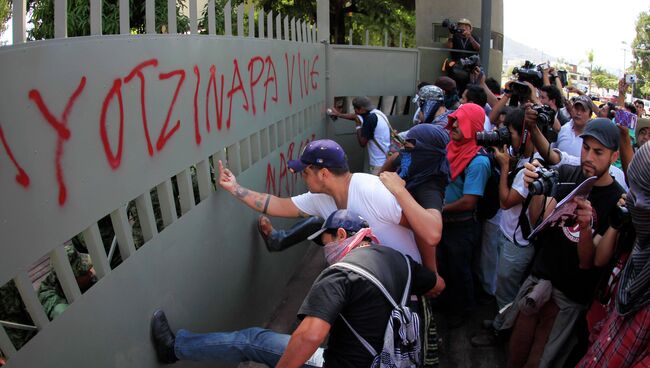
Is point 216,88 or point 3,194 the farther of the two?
point 216,88

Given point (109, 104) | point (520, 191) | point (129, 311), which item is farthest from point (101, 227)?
point (520, 191)

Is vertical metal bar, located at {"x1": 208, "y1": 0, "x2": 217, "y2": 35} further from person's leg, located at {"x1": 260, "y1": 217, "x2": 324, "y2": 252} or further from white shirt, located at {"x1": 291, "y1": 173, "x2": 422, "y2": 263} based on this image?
person's leg, located at {"x1": 260, "y1": 217, "x2": 324, "y2": 252}

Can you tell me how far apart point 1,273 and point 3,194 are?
9.3 inches

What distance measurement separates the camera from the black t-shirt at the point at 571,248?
9.87 feet

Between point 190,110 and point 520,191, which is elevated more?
point 190,110

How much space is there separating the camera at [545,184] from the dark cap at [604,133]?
270 millimetres

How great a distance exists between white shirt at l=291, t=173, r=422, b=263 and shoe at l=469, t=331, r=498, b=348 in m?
1.37

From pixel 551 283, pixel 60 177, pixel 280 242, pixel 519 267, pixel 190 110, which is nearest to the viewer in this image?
pixel 60 177

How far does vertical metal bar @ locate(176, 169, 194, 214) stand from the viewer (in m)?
3.06

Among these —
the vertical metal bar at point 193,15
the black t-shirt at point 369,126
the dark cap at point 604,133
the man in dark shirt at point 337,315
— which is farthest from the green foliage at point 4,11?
the black t-shirt at point 369,126

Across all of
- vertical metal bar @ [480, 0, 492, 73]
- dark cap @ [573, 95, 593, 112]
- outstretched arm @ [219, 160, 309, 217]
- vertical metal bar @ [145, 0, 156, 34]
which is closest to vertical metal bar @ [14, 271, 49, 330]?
vertical metal bar @ [145, 0, 156, 34]

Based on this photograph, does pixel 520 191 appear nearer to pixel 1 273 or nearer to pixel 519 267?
pixel 519 267

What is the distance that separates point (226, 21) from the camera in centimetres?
366

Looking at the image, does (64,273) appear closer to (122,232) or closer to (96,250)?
(96,250)
